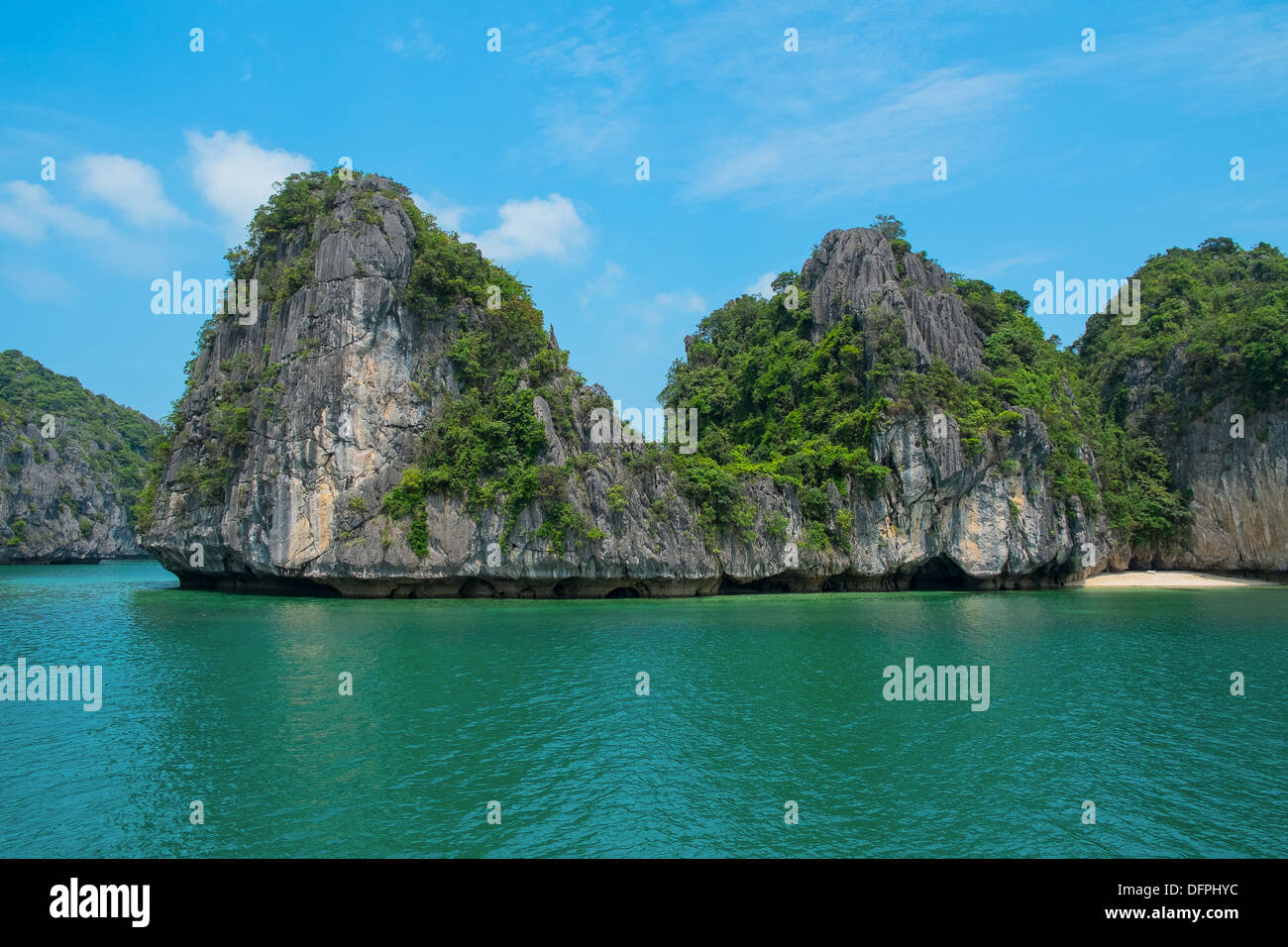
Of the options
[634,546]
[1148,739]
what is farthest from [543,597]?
[1148,739]

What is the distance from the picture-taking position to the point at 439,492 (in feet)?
107

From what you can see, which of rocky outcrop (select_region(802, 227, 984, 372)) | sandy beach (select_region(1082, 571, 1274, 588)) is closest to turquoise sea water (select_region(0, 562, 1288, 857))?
sandy beach (select_region(1082, 571, 1274, 588))

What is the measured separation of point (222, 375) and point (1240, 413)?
53.7 m

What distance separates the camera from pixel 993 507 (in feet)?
119

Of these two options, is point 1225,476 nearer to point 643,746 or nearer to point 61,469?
point 643,746

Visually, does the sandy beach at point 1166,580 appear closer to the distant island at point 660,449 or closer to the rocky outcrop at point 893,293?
the distant island at point 660,449

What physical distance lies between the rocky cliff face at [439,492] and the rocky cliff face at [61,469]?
3808cm

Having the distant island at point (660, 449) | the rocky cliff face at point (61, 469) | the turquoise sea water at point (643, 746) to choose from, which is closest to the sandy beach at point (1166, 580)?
the distant island at point (660, 449)

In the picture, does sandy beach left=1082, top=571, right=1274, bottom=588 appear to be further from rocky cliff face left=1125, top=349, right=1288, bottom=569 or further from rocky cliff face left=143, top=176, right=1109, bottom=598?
rocky cliff face left=143, top=176, right=1109, bottom=598

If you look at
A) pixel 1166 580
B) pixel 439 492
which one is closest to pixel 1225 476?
pixel 1166 580

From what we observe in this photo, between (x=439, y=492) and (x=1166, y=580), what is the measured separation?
3806cm

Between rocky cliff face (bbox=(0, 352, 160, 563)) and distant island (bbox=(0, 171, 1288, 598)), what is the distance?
36.3 meters
